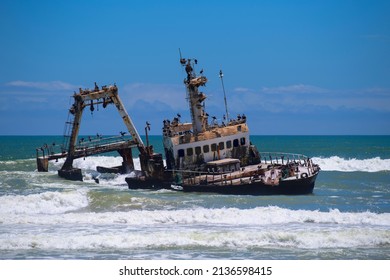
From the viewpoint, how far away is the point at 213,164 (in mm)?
30281

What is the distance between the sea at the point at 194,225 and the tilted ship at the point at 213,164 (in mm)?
597

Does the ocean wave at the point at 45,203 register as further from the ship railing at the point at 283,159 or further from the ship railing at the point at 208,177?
the ship railing at the point at 283,159

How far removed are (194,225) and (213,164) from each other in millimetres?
8699

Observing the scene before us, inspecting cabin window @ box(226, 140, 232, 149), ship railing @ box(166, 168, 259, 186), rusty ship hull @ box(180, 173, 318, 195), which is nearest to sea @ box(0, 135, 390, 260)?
rusty ship hull @ box(180, 173, 318, 195)

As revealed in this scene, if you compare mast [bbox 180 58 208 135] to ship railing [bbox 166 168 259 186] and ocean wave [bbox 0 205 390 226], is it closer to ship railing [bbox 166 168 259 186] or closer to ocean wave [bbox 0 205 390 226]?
ship railing [bbox 166 168 259 186]

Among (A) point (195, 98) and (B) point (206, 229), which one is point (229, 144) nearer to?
(A) point (195, 98)

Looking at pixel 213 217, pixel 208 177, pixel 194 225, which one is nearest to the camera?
pixel 194 225

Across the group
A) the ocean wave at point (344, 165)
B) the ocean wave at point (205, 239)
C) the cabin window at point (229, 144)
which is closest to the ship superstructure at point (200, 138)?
the cabin window at point (229, 144)

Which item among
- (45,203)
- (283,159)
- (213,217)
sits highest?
(283,159)

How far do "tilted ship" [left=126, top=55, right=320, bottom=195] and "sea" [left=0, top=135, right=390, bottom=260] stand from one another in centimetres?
60

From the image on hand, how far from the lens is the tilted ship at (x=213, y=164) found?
92.8 ft

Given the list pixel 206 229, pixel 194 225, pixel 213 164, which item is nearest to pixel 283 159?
pixel 213 164
